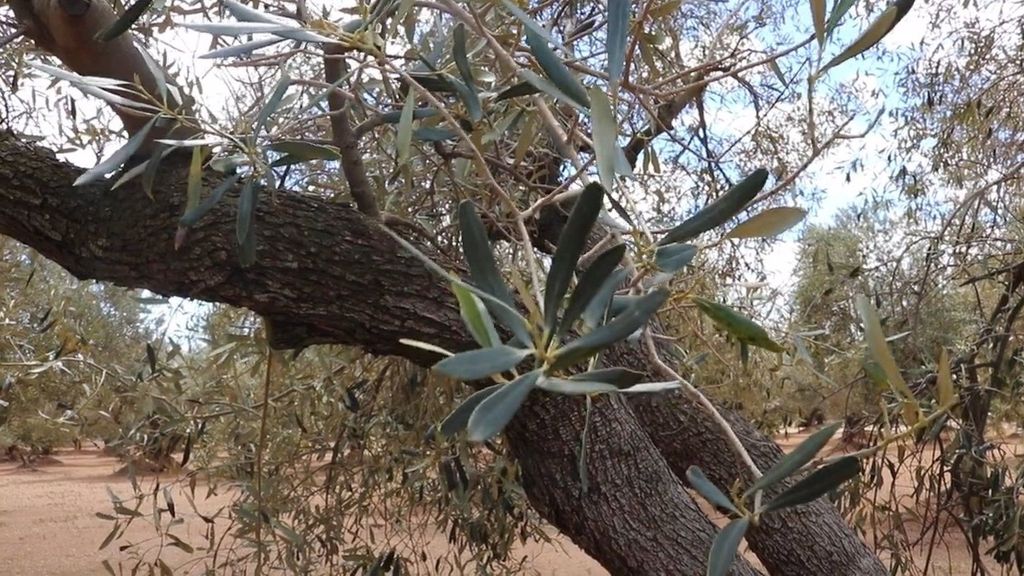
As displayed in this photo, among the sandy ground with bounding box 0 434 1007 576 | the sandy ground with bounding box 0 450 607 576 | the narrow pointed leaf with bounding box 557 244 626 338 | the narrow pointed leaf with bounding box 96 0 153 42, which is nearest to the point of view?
the narrow pointed leaf with bounding box 557 244 626 338

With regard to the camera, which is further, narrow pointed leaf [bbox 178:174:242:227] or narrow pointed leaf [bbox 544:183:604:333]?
narrow pointed leaf [bbox 178:174:242:227]

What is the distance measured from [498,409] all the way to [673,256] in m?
0.28

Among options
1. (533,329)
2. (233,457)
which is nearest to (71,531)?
(233,457)

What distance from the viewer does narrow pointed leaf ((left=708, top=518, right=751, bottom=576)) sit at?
71cm

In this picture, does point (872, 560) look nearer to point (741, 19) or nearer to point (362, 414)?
point (362, 414)

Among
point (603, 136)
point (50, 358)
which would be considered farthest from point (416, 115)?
point (50, 358)

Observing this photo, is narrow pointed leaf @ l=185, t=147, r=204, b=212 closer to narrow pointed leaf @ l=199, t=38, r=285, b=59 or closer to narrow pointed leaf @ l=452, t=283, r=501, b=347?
narrow pointed leaf @ l=199, t=38, r=285, b=59

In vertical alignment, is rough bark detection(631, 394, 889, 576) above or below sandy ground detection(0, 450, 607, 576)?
above

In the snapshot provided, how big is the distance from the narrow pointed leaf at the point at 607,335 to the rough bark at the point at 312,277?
45.6 inches

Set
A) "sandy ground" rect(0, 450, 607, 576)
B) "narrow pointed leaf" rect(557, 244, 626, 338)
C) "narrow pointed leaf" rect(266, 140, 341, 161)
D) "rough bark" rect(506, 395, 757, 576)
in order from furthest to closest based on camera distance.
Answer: "sandy ground" rect(0, 450, 607, 576) → "rough bark" rect(506, 395, 757, 576) → "narrow pointed leaf" rect(266, 140, 341, 161) → "narrow pointed leaf" rect(557, 244, 626, 338)

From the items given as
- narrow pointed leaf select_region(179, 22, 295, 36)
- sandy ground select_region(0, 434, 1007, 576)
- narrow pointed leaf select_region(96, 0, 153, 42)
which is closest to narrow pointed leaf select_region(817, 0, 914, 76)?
narrow pointed leaf select_region(179, 22, 295, 36)

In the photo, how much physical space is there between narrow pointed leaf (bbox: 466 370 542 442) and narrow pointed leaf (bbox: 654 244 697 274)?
0.22 metres

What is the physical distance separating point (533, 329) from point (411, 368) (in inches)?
71.9

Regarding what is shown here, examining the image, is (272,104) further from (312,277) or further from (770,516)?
(770,516)
